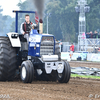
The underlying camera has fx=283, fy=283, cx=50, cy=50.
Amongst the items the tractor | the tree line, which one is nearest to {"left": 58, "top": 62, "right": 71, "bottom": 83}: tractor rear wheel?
the tractor

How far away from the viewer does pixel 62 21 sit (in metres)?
69.3

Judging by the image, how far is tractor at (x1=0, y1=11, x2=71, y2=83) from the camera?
9430 mm

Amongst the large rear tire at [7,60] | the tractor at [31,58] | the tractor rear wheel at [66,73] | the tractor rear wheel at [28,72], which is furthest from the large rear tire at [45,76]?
the tractor rear wheel at [28,72]

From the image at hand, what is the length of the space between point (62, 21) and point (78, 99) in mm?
63551

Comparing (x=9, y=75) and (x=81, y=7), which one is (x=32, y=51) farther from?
(x=81, y=7)

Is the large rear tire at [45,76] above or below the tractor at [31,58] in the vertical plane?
below

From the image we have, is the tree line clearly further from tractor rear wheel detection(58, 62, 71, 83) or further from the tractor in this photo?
tractor rear wheel detection(58, 62, 71, 83)

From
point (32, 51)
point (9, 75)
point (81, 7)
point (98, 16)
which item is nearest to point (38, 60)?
point (32, 51)

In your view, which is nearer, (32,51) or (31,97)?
(31,97)

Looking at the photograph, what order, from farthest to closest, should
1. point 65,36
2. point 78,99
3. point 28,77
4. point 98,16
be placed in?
point 65,36 → point 98,16 → point 28,77 → point 78,99

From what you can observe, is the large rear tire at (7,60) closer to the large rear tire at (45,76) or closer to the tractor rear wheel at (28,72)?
the tractor rear wheel at (28,72)

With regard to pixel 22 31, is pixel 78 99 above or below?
below

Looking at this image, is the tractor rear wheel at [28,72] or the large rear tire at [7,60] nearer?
the tractor rear wheel at [28,72]

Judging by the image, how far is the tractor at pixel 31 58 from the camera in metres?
9.43
